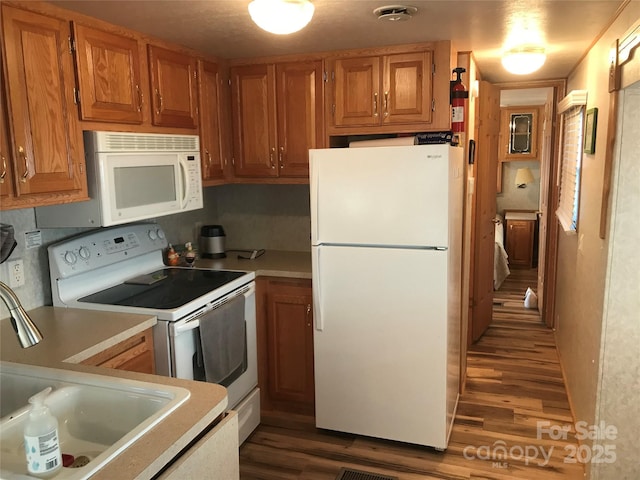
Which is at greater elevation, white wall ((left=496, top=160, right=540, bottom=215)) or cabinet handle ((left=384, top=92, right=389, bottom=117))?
cabinet handle ((left=384, top=92, right=389, bottom=117))

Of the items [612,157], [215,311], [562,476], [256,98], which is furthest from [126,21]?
[562,476]

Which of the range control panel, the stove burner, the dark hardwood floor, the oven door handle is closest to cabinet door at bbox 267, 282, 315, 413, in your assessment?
the dark hardwood floor

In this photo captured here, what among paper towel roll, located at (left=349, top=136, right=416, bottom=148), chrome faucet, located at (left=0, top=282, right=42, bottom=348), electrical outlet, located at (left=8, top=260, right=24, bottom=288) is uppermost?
paper towel roll, located at (left=349, top=136, right=416, bottom=148)

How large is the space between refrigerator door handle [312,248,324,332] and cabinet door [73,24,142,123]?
117cm

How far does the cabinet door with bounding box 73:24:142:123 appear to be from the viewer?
2.31 metres

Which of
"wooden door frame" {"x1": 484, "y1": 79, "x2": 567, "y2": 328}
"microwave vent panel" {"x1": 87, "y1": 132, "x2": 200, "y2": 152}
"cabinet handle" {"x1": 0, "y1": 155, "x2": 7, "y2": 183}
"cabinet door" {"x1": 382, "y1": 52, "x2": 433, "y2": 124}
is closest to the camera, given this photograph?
"cabinet handle" {"x1": 0, "y1": 155, "x2": 7, "y2": 183}

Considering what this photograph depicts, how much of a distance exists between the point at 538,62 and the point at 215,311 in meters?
2.38

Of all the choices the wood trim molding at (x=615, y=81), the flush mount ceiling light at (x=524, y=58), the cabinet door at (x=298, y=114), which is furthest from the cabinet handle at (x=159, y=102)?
the wood trim molding at (x=615, y=81)

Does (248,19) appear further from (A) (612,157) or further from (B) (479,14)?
(A) (612,157)

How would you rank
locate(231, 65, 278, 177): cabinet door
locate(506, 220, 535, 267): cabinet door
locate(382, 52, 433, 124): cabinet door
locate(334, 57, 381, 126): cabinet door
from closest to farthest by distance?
1. locate(382, 52, 433, 124): cabinet door
2. locate(334, 57, 381, 126): cabinet door
3. locate(231, 65, 278, 177): cabinet door
4. locate(506, 220, 535, 267): cabinet door

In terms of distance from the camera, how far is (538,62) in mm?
3137

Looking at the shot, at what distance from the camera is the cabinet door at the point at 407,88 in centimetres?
299

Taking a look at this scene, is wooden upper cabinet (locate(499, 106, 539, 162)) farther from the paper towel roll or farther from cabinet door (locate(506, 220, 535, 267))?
the paper towel roll

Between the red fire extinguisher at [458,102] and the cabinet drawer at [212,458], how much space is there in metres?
2.13
